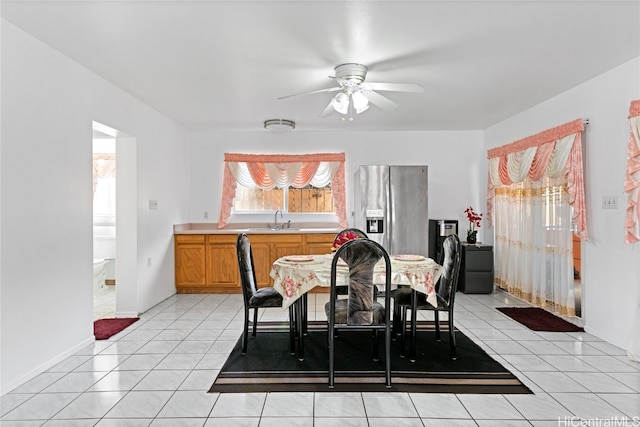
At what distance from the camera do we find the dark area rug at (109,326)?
12.4 feet

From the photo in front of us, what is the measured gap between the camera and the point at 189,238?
5.67 m

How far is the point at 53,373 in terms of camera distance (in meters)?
2.89

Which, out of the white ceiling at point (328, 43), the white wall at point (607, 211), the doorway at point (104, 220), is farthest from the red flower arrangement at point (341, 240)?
the doorway at point (104, 220)

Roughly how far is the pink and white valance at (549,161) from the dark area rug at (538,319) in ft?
3.08

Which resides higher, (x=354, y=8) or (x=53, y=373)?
(x=354, y=8)

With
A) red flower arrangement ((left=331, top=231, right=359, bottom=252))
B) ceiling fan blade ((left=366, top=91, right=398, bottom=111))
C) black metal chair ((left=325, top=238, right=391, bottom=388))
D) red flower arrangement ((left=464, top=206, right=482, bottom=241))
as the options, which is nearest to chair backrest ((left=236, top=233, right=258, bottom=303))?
red flower arrangement ((left=331, top=231, right=359, bottom=252))

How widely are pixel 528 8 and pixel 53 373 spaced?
414cm

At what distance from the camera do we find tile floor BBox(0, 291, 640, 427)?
7.35 ft

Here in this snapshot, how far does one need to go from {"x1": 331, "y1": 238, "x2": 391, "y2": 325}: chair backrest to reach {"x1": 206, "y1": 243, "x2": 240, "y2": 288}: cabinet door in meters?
3.27

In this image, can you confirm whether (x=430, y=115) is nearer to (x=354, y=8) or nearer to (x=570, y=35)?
(x=570, y=35)

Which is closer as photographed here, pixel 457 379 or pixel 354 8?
pixel 354 8

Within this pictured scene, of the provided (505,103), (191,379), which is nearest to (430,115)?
(505,103)

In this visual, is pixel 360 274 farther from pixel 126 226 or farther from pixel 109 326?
pixel 126 226

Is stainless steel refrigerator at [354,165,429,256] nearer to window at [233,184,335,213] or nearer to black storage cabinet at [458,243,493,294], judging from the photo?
black storage cabinet at [458,243,493,294]
